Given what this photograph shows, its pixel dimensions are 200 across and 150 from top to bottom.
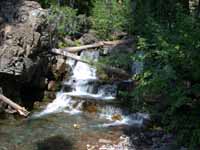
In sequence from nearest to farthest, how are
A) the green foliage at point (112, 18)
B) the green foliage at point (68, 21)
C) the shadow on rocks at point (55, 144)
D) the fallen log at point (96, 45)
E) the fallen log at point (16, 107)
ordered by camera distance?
the shadow on rocks at point (55, 144)
the fallen log at point (16, 107)
the fallen log at point (96, 45)
the green foliage at point (68, 21)
the green foliage at point (112, 18)

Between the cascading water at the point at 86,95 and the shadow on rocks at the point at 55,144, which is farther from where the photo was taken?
the cascading water at the point at 86,95

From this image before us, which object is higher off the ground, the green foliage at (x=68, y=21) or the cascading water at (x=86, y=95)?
the green foliage at (x=68, y=21)

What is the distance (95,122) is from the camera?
1233cm

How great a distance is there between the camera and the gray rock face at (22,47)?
12.5m

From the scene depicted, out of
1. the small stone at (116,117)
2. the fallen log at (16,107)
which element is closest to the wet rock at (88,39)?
the small stone at (116,117)

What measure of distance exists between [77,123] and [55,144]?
6.23ft

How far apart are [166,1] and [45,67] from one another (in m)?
7.75

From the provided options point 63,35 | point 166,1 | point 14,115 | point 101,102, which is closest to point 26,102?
point 14,115

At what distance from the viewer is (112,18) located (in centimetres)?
2006

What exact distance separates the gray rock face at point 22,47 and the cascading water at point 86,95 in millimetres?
1009

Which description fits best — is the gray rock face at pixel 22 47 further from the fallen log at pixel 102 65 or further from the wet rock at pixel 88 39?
the wet rock at pixel 88 39

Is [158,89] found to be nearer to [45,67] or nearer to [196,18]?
[196,18]

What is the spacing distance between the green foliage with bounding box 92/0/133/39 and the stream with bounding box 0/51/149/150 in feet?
15.0

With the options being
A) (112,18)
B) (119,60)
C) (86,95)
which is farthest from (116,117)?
(112,18)
